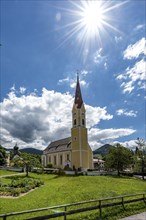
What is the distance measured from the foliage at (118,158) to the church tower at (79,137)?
28.8 ft

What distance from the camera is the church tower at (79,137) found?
181ft

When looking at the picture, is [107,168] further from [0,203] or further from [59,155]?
[0,203]

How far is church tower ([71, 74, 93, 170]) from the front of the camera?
55.2 metres

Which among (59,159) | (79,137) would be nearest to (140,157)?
(79,137)

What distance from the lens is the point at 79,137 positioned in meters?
56.1

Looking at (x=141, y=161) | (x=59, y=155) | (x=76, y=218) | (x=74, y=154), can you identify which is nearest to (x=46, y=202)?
(x=76, y=218)

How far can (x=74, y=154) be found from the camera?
5662cm

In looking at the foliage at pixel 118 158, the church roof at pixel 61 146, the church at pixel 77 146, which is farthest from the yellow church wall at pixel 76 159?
the foliage at pixel 118 158

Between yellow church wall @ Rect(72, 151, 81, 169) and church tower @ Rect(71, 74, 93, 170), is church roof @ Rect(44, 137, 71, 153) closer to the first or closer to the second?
yellow church wall @ Rect(72, 151, 81, 169)

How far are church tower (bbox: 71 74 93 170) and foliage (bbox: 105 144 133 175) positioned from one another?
28.8 ft

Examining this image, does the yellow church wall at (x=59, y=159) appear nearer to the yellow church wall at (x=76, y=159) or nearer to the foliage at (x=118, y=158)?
the yellow church wall at (x=76, y=159)

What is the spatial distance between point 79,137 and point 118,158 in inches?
497

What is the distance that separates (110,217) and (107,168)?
127 feet

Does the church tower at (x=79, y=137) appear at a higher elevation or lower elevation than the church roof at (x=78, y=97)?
lower
